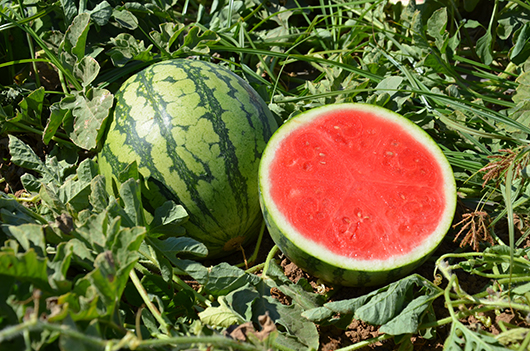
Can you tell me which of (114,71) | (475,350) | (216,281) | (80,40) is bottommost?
(475,350)

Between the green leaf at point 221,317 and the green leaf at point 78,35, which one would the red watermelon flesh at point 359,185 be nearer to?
the green leaf at point 221,317

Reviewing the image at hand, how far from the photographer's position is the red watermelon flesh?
1807 millimetres

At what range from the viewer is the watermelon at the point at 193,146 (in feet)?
6.20

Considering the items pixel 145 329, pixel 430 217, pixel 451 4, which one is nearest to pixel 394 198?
pixel 430 217

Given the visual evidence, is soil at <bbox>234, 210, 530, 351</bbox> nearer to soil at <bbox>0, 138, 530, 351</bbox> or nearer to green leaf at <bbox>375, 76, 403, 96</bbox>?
soil at <bbox>0, 138, 530, 351</bbox>

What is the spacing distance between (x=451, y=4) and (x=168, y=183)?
2441 mm

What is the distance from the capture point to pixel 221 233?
202 centimetres

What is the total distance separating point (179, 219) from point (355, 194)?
2.59 feet

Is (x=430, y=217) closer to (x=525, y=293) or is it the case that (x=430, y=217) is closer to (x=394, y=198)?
(x=394, y=198)

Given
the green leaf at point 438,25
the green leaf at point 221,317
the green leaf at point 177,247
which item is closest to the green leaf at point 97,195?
the green leaf at point 177,247

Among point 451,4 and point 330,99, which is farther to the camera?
point 451,4

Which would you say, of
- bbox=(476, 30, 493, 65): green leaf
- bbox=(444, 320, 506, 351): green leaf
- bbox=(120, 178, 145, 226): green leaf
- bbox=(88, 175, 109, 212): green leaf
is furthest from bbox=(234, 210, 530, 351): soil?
bbox=(476, 30, 493, 65): green leaf

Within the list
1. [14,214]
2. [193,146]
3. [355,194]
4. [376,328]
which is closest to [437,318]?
[376,328]

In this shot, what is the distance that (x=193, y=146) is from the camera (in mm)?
1885
